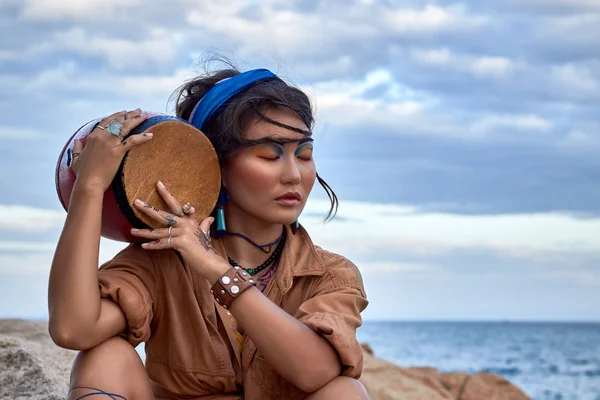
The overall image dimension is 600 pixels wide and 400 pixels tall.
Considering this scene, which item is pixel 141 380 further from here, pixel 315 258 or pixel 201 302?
pixel 315 258

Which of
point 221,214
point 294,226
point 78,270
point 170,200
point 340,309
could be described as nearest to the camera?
point 78,270

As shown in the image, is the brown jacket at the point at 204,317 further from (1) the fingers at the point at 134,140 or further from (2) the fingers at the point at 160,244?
(1) the fingers at the point at 134,140

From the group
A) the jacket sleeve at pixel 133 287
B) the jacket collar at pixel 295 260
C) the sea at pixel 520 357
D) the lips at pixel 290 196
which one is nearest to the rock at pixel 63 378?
the jacket sleeve at pixel 133 287

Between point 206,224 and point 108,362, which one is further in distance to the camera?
point 206,224

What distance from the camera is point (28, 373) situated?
5.11 metres

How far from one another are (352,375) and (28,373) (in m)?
2.54

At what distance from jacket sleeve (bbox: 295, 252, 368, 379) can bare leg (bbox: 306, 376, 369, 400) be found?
0.06 metres

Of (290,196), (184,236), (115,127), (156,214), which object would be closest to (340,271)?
(290,196)

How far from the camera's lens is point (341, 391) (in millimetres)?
3279

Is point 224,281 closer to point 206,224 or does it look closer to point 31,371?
point 206,224

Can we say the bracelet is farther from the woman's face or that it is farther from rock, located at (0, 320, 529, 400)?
rock, located at (0, 320, 529, 400)

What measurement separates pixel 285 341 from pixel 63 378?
2456 mm

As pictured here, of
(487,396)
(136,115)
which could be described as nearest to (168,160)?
(136,115)

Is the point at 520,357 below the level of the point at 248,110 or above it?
below
